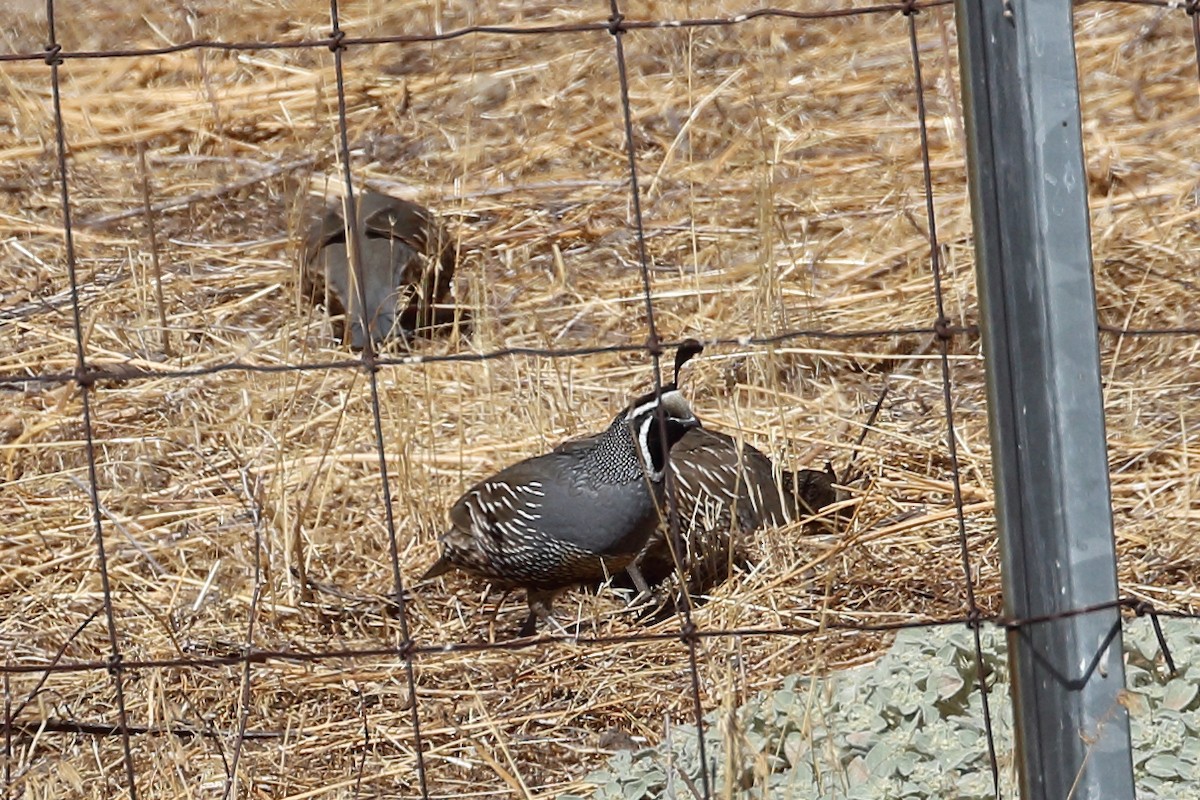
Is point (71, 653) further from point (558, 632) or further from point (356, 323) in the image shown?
point (356, 323)

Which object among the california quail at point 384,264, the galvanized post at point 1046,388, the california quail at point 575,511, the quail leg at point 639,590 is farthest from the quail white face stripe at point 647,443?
the galvanized post at point 1046,388

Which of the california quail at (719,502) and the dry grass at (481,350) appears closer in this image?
the dry grass at (481,350)

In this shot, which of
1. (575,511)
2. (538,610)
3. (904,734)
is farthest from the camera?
(538,610)

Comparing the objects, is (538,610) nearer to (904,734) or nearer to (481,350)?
(481,350)

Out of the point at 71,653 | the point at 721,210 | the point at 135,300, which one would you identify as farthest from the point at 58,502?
the point at 721,210

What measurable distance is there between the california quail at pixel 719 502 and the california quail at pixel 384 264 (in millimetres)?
1601

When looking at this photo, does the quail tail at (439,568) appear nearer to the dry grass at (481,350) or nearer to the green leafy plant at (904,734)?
the dry grass at (481,350)

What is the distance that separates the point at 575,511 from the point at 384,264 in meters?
2.05

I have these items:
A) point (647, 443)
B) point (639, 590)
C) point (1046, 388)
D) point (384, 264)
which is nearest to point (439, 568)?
point (639, 590)

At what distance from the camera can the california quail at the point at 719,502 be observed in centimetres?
464

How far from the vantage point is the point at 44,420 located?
5.40 meters

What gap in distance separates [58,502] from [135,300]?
1343 mm

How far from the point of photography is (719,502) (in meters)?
4.77

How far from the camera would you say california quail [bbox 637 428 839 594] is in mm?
4637
